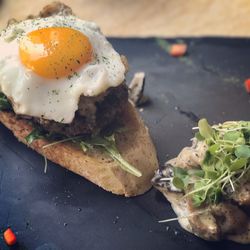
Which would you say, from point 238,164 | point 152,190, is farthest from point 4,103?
point 238,164

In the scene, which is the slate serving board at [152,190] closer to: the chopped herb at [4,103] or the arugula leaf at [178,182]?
the arugula leaf at [178,182]

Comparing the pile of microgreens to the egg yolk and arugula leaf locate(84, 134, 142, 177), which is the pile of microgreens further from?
the egg yolk

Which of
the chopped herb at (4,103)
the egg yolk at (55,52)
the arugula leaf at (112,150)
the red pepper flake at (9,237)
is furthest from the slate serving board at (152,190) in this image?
the egg yolk at (55,52)

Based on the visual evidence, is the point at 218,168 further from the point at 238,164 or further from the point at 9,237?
the point at 9,237

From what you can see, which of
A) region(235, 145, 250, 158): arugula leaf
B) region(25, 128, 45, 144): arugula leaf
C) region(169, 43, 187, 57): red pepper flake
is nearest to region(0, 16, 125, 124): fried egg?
region(25, 128, 45, 144): arugula leaf

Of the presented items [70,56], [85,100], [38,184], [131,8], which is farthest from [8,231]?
[131,8]

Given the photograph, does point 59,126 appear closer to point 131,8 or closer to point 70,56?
point 70,56

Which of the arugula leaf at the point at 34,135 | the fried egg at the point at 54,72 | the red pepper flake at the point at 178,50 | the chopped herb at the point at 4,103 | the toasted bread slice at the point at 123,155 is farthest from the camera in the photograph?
the red pepper flake at the point at 178,50
